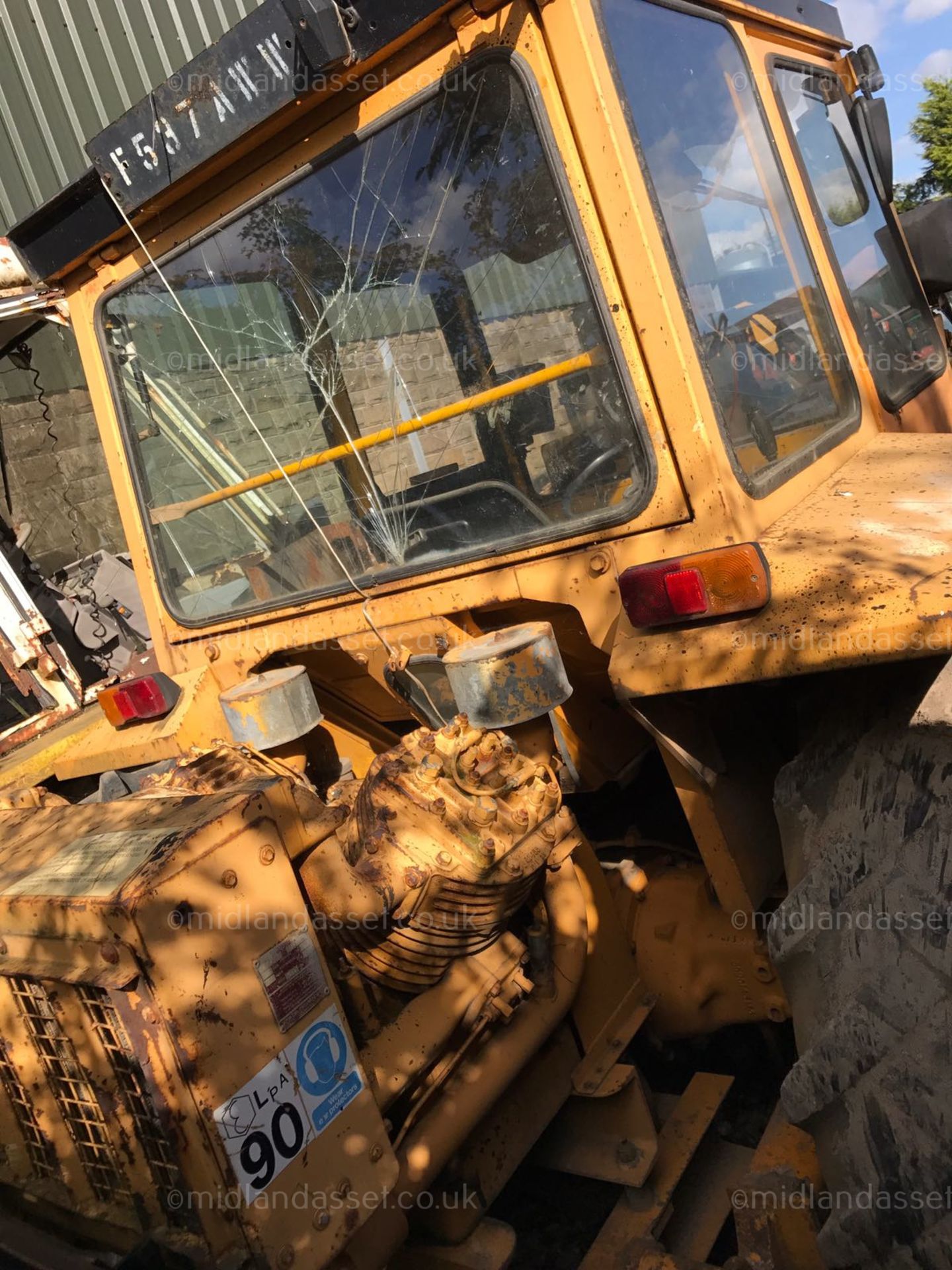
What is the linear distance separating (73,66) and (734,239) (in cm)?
619

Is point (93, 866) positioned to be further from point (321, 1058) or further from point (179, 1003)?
point (321, 1058)

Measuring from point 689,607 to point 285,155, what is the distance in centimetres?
130

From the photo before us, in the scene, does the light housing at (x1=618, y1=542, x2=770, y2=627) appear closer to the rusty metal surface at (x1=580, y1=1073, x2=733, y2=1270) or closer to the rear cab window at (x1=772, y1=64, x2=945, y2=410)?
the rusty metal surface at (x1=580, y1=1073, x2=733, y2=1270)

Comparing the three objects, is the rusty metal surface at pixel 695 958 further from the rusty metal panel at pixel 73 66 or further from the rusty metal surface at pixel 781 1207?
the rusty metal panel at pixel 73 66

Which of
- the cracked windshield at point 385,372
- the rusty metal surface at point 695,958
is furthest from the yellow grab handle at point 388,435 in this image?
the rusty metal surface at point 695,958

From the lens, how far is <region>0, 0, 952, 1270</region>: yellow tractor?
1.42 meters

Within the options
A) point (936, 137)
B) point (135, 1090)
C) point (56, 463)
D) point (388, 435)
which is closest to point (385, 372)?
point (388, 435)

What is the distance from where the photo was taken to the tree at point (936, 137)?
2264cm

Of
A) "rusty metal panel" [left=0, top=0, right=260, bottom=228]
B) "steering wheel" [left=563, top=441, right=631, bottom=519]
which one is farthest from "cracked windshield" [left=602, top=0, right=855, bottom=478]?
"rusty metal panel" [left=0, top=0, right=260, bottom=228]

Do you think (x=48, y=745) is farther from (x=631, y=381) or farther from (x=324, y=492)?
(x=631, y=381)

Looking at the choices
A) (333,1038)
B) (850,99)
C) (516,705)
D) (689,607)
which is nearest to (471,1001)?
(333,1038)

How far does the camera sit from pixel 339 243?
6.81ft

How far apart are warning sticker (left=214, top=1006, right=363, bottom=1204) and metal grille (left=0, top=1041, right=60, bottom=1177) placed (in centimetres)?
46

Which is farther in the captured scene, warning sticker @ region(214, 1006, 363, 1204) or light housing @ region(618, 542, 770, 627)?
light housing @ region(618, 542, 770, 627)
